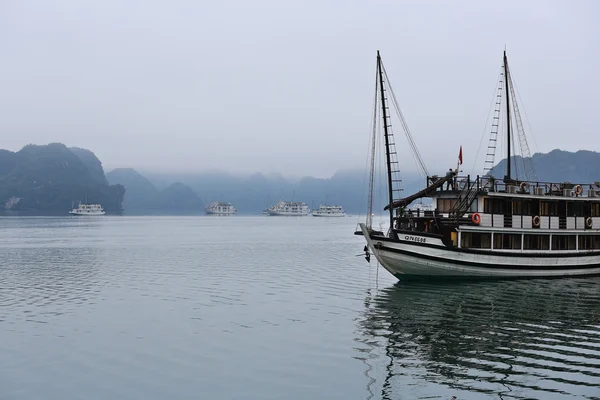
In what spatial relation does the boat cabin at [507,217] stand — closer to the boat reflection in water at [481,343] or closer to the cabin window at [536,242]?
the cabin window at [536,242]

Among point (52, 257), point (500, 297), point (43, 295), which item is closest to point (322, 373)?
point (500, 297)

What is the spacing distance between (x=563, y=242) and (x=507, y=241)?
641cm

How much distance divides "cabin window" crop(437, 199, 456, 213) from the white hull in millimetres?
4196

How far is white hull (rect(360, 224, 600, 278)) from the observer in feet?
136

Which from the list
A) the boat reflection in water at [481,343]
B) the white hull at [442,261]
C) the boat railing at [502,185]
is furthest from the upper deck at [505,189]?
the boat reflection in water at [481,343]

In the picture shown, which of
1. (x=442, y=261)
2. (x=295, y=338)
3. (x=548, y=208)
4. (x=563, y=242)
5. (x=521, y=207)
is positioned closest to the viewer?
(x=295, y=338)

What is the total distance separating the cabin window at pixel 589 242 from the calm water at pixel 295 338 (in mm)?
3698

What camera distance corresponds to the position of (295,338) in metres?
25.1

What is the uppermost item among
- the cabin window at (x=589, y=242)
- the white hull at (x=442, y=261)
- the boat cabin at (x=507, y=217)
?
the boat cabin at (x=507, y=217)

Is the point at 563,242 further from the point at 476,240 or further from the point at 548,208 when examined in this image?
the point at 476,240

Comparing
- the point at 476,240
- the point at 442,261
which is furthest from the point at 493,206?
the point at 442,261

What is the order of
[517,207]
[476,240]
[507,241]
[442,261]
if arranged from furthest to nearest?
[517,207]
[507,241]
[476,240]
[442,261]

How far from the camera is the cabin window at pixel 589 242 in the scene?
48.0m

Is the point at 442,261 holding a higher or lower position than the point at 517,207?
lower
